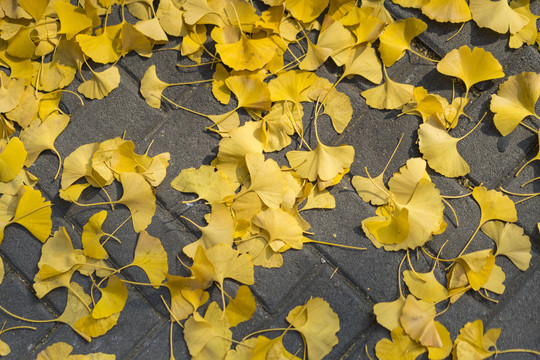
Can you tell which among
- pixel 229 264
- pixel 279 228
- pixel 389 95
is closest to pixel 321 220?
pixel 279 228

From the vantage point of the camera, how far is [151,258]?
1.36 meters

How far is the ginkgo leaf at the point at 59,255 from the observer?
1.35 metres

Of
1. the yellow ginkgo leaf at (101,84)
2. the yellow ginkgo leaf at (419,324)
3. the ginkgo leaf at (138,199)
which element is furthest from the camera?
the yellow ginkgo leaf at (101,84)

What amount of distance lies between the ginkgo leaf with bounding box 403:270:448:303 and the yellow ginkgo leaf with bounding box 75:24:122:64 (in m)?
0.99

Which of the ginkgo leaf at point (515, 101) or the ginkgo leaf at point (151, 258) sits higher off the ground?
the ginkgo leaf at point (515, 101)

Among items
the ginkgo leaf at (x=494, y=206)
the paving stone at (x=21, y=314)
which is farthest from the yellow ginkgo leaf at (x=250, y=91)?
the paving stone at (x=21, y=314)

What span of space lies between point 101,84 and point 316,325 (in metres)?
0.85

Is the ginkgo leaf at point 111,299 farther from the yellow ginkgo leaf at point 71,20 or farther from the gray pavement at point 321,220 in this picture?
the yellow ginkgo leaf at point 71,20

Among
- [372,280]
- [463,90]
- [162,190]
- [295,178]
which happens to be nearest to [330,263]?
[372,280]

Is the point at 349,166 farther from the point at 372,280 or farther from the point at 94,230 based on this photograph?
the point at 94,230

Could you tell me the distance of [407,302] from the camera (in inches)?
50.8

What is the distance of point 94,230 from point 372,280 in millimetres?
715

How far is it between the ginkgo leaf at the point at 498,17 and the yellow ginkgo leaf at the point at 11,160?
1262mm

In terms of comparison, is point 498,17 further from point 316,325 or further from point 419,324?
point 316,325
